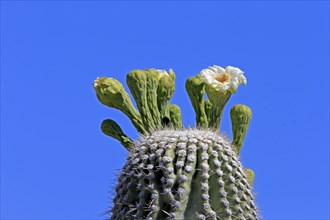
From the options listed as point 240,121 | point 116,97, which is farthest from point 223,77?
point 116,97

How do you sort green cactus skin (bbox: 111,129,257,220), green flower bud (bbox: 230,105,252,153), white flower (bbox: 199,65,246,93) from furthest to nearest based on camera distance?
green flower bud (bbox: 230,105,252,153), white flower (bbox: 199,65,246,93), green cactus skin (bbox: 111,129,257,220)

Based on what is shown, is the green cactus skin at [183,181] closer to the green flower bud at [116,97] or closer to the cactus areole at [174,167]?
the cactus areole at [174,167]

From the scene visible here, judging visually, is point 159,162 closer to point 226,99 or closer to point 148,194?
point 148,194

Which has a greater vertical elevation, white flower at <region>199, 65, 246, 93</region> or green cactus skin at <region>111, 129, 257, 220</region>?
white flower at <region>199, 65, 246, 93</region>

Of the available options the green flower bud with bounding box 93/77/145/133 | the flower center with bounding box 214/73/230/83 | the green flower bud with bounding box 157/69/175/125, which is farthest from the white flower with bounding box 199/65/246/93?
the green flower bud with bounding box 93/77/145/133

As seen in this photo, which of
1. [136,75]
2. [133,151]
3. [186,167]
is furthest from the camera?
[136,75]

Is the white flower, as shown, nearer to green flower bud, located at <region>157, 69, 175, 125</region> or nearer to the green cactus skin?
green flower bud, located at <region>157, 69, 175, 125</region>

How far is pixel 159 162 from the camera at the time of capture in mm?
6367

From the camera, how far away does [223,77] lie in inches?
293

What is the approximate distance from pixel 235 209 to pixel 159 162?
75 centimetres

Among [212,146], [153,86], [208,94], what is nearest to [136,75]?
[153,86]

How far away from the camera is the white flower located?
7.34m

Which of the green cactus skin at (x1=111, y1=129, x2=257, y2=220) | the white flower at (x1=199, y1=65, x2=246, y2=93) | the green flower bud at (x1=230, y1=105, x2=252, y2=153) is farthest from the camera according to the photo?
the green flower bud at (x1=230, y1=105, x2=252, y2=153)

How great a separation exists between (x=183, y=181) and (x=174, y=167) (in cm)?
16
